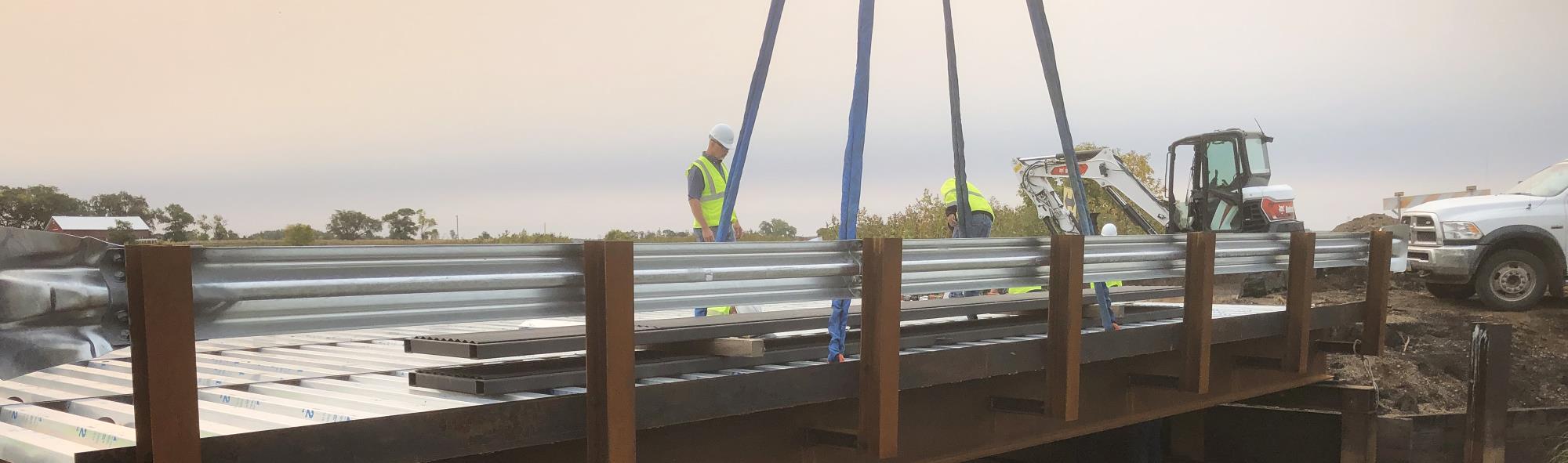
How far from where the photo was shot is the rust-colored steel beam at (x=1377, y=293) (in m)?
8.08

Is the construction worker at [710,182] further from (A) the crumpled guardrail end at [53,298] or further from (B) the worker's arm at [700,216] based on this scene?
(A) the crumpled guardrail end at [53,298]

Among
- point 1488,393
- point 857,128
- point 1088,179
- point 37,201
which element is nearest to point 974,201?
point 857,128

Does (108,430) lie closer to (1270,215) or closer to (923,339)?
(923,339)

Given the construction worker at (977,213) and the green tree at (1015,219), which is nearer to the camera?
the construction worker at (977,213)

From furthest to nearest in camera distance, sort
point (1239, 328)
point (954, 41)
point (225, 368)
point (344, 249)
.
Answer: point (1239, 328)
point (954, 41)
point (225, 368)
point (344, 249)

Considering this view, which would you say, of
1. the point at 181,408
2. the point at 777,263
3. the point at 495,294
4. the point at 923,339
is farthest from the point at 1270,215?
the point at 181,408

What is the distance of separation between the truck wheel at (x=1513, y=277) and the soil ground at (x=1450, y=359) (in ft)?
0.93

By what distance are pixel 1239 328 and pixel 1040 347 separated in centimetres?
242

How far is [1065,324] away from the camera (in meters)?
5.38

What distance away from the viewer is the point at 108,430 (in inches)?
135

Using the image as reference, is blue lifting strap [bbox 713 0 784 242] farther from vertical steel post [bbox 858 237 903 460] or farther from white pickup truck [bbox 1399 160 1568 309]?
white pickup truck [bbox 1399 160 1568 309]

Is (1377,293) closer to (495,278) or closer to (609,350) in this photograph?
(609,350)

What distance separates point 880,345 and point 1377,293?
5508 millimetres

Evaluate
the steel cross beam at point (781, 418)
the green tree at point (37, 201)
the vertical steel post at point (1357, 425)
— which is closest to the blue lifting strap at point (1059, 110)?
the steel cross beam at point (781, 418)
